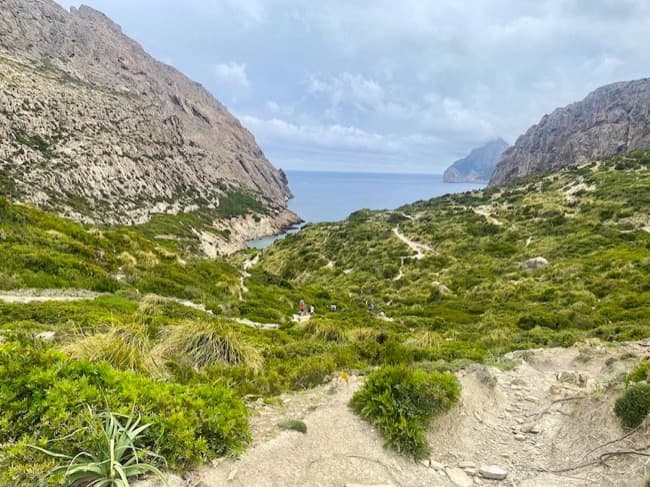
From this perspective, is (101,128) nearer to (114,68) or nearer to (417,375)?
(114,68)

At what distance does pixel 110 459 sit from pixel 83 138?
132841 millimetres

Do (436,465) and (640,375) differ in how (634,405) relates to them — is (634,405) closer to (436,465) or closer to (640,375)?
(640,375)

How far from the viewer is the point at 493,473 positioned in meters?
4.95

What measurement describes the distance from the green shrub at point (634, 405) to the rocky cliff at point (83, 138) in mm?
96475

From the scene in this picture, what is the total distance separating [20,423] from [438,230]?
5910 cm

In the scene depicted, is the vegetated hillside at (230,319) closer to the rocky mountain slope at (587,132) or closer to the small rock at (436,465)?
the small rock at (436,465)

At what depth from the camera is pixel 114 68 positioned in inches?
7751

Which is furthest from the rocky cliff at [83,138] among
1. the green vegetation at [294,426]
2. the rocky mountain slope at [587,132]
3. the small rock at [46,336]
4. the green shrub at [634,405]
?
the rocky mountain slope at [587,132]

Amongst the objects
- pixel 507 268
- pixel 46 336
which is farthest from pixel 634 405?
pixel 507 268

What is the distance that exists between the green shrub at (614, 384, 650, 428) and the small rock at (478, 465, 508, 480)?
2039 millimetres

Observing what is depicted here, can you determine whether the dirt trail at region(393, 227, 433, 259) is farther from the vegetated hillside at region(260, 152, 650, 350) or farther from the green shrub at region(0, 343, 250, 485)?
the green shrub at region(0, 343, 250, 485)

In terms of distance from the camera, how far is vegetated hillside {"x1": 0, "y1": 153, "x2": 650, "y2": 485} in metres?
4.17

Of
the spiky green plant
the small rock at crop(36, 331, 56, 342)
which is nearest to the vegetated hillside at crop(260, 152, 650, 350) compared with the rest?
the spiky green plant

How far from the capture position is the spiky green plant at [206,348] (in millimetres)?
8008
